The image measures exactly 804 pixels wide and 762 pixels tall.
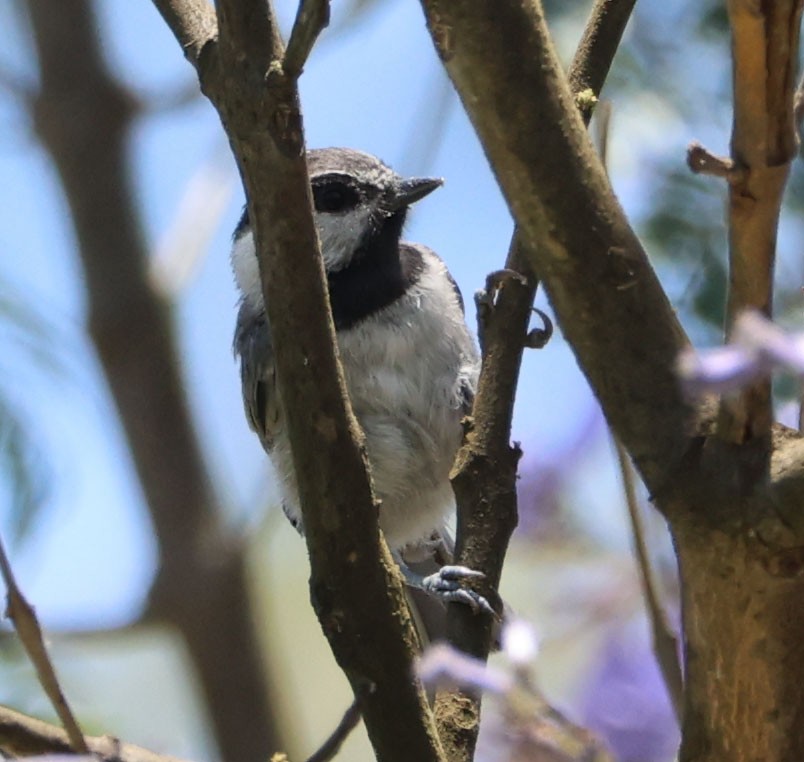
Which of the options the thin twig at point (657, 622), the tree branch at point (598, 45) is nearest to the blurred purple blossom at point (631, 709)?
the thin twig at point (657, 622)

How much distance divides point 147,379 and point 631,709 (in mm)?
1579

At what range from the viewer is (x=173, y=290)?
8.55 ft

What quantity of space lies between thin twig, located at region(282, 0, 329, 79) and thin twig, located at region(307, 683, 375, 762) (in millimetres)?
475

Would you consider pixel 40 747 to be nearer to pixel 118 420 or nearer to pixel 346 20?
pixel 118 420

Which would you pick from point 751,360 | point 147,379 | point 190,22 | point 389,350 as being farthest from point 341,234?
point 751,360

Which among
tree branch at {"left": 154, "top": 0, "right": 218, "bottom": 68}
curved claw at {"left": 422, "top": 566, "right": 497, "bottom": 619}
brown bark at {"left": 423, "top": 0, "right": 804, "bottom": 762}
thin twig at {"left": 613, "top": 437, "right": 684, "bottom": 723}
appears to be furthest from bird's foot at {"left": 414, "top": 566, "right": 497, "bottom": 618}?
tree branch at {"left": 154, "top": 0, "right": 218, "bottom": 68}

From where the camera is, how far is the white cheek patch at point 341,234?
7.27ft

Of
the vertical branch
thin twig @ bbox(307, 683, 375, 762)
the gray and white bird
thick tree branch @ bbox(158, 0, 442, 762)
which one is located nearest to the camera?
the vertical branch

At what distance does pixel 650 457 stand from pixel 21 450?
134 centimetres

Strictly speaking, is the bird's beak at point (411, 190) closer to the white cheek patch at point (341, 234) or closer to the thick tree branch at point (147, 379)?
the white cheek patch at point (341, 234)

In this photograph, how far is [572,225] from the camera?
32.3 inches

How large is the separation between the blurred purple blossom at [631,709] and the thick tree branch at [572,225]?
30 cm

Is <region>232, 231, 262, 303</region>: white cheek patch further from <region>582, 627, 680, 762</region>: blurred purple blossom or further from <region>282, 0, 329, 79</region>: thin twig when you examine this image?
<region>282, 0, 329, 79</region>: thin twig

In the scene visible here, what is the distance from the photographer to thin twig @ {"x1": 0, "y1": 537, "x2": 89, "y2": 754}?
2.68 ft
